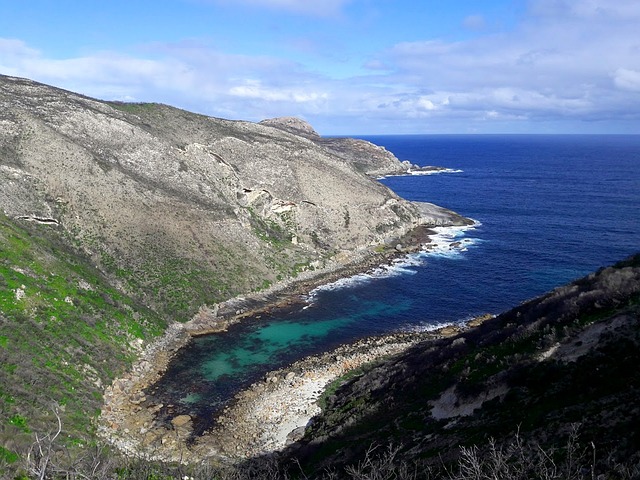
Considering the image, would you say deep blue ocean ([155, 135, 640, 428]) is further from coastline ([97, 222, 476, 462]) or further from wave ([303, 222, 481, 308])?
coastline ([97, 222, 476, 462])

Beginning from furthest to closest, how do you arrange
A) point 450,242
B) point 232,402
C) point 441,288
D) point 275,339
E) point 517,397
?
point 450,242 < point 441,288 < point 275,339 < point 232,402 < point 517,397

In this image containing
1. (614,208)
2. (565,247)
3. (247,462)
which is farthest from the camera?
(614,208)

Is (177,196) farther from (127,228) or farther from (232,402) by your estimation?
(232,402)

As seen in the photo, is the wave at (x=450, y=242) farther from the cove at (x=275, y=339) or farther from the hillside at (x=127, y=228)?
the cove at (x=275, y=339)

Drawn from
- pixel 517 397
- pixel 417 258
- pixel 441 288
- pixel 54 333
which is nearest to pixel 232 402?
pixel 54 333

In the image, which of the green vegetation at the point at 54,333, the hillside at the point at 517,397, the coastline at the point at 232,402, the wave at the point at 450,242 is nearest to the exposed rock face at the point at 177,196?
the green vegetation at the point at 54,333

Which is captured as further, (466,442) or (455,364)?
(455,364)

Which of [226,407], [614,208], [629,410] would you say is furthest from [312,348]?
[614,208]

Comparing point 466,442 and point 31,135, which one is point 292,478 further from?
point 31,135
